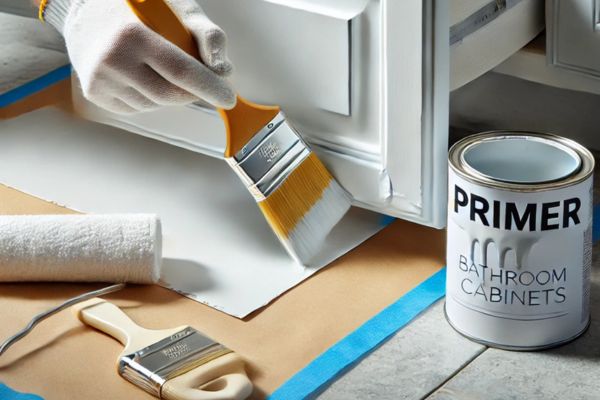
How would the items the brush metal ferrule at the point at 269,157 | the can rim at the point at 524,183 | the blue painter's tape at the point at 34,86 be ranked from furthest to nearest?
the blue painter's tape at the point at 34,86 → the brush metal ferrule at the point at 269,157 → the can rim at the point at 524,183

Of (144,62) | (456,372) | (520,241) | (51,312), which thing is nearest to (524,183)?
(520,241)

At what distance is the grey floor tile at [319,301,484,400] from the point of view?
1124 mm

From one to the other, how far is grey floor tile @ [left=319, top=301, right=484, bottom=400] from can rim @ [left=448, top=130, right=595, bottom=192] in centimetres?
21

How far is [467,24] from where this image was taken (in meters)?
1.31

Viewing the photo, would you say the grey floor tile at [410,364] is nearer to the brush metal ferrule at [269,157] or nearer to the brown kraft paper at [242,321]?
the brown kraft paper at [242,321]

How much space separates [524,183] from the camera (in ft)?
3.56

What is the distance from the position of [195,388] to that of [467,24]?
577mm

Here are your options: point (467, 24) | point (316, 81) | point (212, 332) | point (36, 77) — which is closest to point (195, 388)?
point (212, 332)

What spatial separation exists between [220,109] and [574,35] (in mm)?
510

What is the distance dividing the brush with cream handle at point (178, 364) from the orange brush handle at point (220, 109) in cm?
27

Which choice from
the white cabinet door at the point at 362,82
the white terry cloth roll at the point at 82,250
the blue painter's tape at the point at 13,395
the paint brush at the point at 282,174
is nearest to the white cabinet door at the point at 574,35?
the white cabinet door at the point at 362,82

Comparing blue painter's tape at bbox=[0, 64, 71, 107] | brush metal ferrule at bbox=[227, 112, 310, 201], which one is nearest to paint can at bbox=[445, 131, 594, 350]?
brush metal ferrule at bbox=[227, 112, 310, 201]

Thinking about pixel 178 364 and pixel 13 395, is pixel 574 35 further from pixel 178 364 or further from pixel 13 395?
pixel 13 395

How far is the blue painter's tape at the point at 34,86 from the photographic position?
183 centimetres
